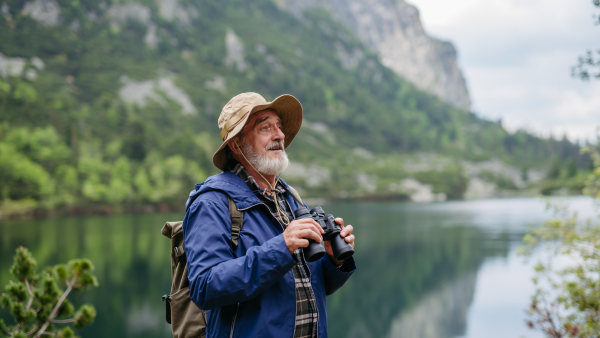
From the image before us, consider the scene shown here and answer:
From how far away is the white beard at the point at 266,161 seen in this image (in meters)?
2.79

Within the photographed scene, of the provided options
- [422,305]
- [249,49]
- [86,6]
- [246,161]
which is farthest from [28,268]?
[249,49]

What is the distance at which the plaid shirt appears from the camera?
254cm

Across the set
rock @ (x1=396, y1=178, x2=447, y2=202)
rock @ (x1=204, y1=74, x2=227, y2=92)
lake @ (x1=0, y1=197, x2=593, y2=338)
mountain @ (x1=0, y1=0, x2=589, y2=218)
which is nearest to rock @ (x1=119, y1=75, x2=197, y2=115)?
mountain @ (x1=0, y1=0, x2=589, y2=218)

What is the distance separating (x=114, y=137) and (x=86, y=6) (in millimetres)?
82607

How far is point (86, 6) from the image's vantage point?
161 metres

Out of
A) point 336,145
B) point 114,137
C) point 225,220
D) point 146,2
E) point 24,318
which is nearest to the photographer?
point 225,220

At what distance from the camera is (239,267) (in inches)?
87.4

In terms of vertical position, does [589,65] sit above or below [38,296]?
above

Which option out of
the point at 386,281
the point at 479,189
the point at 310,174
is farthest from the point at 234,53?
the point at 386,281

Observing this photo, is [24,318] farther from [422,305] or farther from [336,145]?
[336,145]

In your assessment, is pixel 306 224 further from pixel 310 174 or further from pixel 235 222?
pixel 310 174

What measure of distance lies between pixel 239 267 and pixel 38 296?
4893 millimetres

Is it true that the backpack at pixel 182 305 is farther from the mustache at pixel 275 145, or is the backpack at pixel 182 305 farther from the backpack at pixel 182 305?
the mustache at pixel 275 145

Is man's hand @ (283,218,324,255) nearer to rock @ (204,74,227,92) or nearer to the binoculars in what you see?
the binoculars
